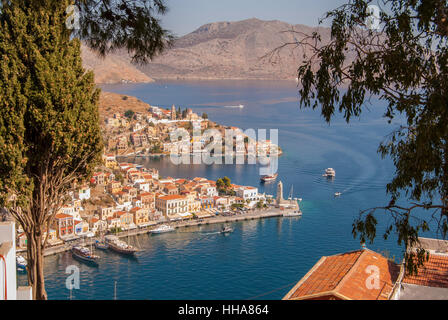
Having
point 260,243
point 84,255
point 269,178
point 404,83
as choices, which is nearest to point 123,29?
point 404,83

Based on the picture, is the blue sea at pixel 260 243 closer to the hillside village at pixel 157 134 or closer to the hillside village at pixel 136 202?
the hillside village at pixel 136 202

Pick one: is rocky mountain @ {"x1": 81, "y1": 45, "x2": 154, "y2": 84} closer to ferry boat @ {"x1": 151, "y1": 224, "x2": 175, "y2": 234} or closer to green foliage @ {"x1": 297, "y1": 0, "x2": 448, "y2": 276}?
ferry boat @ {"x1": 151, "y1": 224, "x2": 175, "y2": 234}

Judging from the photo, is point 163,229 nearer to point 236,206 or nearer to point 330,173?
point 236,206

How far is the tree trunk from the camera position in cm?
223

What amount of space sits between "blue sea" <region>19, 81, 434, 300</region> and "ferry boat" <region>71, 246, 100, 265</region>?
248 mm

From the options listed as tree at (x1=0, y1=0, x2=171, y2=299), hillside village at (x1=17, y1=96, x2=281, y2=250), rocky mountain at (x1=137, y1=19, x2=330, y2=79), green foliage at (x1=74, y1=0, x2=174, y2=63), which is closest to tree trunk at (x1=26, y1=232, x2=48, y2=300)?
tree at (x1=0, y1=0, x2=171, y2=299)

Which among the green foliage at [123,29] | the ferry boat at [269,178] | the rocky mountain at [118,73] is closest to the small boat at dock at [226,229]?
the ferry boat at [269,178]

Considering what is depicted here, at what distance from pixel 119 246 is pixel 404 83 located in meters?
13.0

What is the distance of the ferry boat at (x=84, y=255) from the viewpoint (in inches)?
529

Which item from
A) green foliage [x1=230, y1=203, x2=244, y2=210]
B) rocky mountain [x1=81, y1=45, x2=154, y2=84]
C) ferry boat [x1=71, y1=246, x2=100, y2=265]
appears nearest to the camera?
ferry boat [x1=71, y1=246, x2=100, y2=265]
